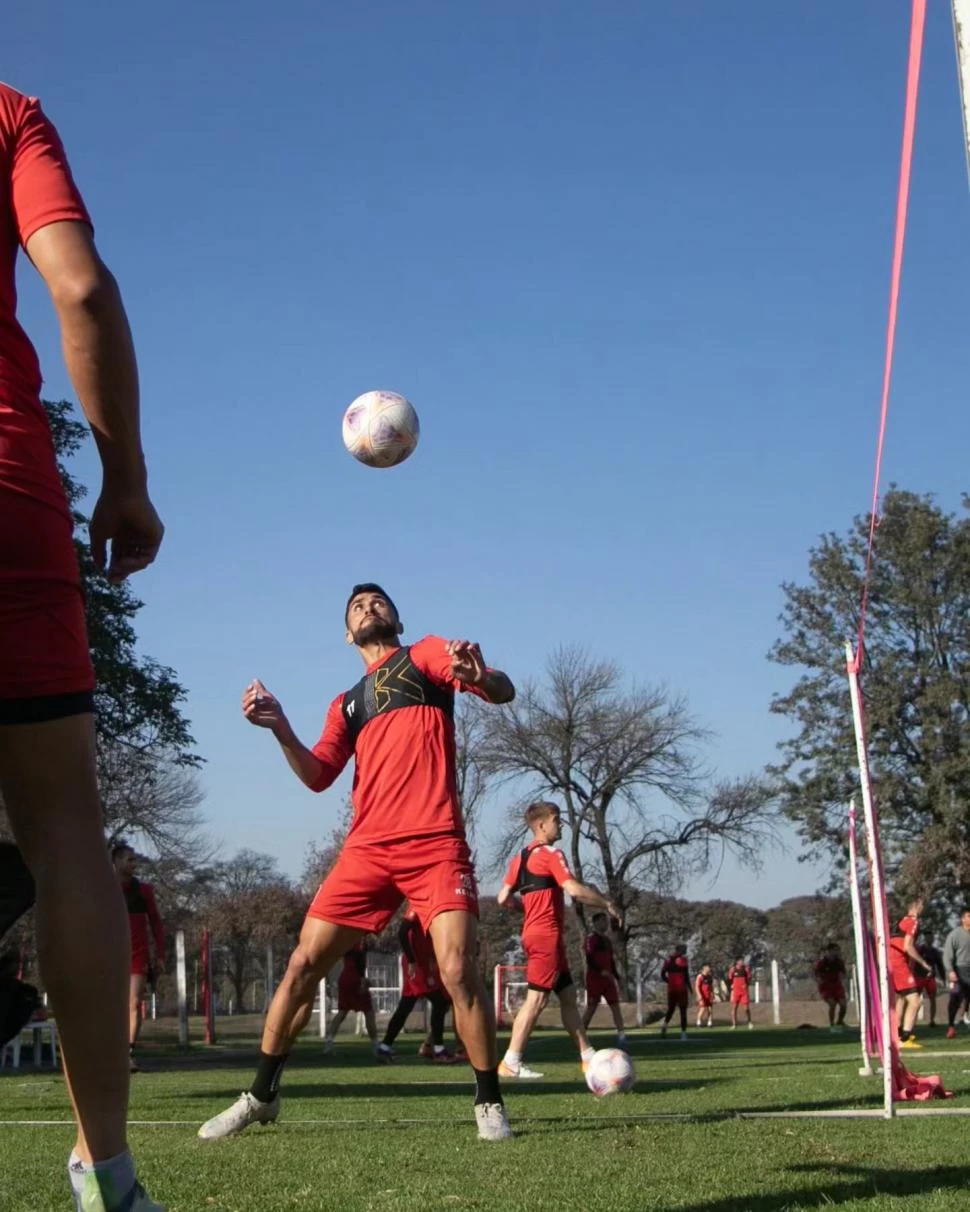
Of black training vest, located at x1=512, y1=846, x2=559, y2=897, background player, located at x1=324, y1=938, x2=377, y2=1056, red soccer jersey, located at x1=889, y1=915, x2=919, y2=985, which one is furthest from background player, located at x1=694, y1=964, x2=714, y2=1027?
black training vest, located at x1=512, y1=846, x2=559, y2=897

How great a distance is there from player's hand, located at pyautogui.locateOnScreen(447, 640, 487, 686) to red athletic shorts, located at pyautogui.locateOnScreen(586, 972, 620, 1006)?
17106mm

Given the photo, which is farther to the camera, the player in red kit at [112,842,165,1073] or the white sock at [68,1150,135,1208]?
the player in red kit at [112,842,165,1073]

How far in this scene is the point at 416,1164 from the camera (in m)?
4.65

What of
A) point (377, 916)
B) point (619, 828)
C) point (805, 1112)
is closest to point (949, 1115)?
point (805, 1112)

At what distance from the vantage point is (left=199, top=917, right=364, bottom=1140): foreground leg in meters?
6.00

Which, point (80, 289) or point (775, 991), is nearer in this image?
point (80, 289)

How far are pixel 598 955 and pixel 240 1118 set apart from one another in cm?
1633

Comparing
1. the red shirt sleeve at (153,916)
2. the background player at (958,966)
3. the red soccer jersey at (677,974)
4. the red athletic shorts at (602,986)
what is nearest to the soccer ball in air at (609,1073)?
the red shirt sleeve at (153,916)

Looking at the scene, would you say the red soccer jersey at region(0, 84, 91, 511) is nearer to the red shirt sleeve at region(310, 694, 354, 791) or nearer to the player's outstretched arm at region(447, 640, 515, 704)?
the player's outstretched arm at region(447, 640, 515, 704)

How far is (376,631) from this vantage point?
21.6 ft

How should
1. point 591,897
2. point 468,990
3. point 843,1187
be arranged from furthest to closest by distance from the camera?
point 591,897
point 468,990
point 843,1187

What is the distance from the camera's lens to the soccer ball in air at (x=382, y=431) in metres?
7.34

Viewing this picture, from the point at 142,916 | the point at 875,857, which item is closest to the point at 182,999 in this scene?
the point at 142,916

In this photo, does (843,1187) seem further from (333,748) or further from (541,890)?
(541,890)
